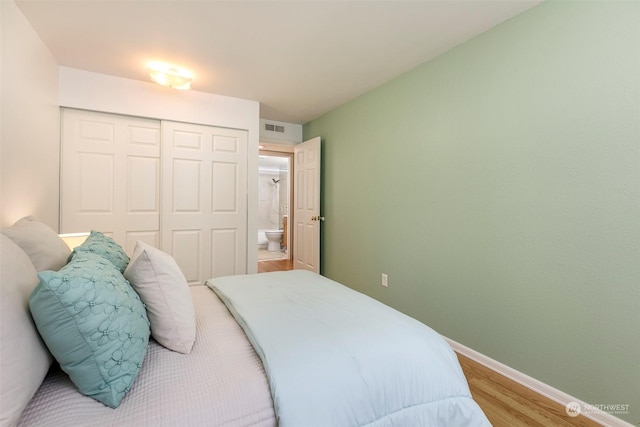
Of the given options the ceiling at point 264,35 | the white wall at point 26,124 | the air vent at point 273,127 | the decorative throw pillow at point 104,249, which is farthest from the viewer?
the air vent at point 273,127

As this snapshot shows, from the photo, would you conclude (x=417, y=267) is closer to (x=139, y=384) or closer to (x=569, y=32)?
(x=569, y=32)

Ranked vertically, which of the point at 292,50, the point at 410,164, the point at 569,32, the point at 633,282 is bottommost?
the point at 633,282

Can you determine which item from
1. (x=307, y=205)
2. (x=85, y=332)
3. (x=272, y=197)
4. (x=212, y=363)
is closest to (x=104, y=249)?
(x=85, y=332)

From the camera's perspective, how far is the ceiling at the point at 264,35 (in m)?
1.82

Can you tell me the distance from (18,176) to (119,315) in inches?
71.3

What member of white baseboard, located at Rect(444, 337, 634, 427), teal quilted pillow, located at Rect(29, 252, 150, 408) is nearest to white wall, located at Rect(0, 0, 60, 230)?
teal quilted pillow, located at Rect(29, 252, 150, 408)

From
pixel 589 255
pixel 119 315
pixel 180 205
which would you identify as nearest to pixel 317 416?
pixel 119 315

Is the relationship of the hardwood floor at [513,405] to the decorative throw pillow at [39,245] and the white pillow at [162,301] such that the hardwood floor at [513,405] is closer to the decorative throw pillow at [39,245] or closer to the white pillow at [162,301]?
the white pillow at [162,301]

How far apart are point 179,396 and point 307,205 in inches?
136

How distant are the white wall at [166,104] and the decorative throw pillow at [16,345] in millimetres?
2553

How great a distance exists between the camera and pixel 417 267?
8.46 ft

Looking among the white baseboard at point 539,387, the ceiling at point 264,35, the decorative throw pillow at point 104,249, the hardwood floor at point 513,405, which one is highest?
Result: the ceiling at point 264,35

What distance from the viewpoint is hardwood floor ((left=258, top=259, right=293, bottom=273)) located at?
5.04m

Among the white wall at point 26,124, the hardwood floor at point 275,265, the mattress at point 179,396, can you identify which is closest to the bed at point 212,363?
the mattress at point 179,396
